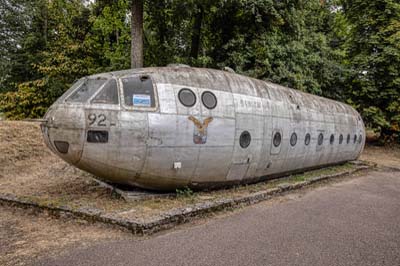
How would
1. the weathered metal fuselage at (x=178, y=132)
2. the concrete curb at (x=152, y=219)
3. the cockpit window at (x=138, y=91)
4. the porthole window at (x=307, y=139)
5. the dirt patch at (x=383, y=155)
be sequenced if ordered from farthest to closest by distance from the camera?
1. the dirt patch at (x=383, y=155)
2. the porthole window at (x=307, y=139)
3. the cockpit window at (x=138, y=91)
4. the weathered metal fuselage at (x=178, y=132)
5. the concrete curb at (x=152, y=219)

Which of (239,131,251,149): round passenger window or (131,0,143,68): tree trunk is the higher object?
(131,0,143,68): tree trunk

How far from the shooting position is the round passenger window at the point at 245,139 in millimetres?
8080

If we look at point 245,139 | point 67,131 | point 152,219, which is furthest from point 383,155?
point 67,131

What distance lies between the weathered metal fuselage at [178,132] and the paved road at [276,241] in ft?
4.84

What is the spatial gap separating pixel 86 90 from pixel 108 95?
59 cm

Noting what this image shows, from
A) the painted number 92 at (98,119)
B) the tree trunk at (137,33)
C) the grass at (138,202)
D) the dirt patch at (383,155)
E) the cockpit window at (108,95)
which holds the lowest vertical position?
the dirt patch at (383,155)

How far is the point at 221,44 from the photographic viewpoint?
60.6ft

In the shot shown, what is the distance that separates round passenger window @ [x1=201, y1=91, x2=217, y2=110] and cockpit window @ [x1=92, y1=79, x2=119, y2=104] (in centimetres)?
217

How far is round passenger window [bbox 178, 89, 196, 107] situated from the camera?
23.4ft

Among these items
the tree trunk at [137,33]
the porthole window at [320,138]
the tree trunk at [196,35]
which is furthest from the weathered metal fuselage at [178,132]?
the tree trunk at [196,35]

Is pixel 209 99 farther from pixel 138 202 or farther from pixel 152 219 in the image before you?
pixel 152 219

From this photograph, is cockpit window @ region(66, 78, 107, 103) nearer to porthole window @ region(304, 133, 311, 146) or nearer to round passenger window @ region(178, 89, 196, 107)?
round passenger window @ region(178, 89, 196, 107)

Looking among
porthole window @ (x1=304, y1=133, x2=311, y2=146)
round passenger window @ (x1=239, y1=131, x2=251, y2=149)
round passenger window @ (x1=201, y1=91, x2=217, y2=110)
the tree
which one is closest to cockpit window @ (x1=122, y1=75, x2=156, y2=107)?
round passenger window @ (x1=201, y1=91, x2=217, y2=110)

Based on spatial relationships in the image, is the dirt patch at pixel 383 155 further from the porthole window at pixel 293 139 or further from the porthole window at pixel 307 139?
the porthole window at pixel 293 139
